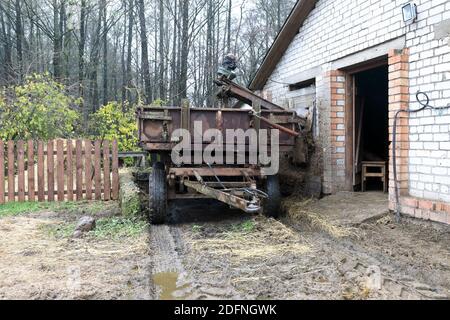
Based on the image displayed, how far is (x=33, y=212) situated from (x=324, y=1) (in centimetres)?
709

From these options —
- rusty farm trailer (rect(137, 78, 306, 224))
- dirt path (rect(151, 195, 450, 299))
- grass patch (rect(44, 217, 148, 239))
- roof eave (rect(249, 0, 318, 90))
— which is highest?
roof eave (rect(249, 0, 318, 90))

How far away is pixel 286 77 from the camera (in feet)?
34.4

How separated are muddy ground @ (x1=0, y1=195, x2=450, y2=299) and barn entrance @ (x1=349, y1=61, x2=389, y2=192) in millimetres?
1573

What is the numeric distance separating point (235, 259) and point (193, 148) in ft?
8.01

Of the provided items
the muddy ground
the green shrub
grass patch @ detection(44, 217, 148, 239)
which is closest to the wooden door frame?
the muddy ground

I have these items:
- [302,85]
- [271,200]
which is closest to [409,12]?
[271,200]

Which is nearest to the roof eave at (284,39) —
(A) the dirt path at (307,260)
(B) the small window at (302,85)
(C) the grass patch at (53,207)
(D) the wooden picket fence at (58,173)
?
(B) the small window at (302,85)

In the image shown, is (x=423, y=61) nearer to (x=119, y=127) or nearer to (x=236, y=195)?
(x=236, y=195)

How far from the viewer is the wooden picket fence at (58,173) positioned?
8.30 meters

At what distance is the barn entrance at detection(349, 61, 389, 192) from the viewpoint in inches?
326

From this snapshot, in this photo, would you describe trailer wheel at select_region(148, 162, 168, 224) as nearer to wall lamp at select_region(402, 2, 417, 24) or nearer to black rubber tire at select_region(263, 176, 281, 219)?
black rubber tire at select_region(263, 176, 281, 219)

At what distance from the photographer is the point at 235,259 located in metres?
4.52

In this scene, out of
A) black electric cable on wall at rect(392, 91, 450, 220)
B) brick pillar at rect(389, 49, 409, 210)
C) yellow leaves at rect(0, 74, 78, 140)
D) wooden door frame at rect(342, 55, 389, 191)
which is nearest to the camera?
black electric cable on wall at rect(392, 91, 450, 220)

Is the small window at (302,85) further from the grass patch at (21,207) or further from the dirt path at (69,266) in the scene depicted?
the grass patch at (21,207)
